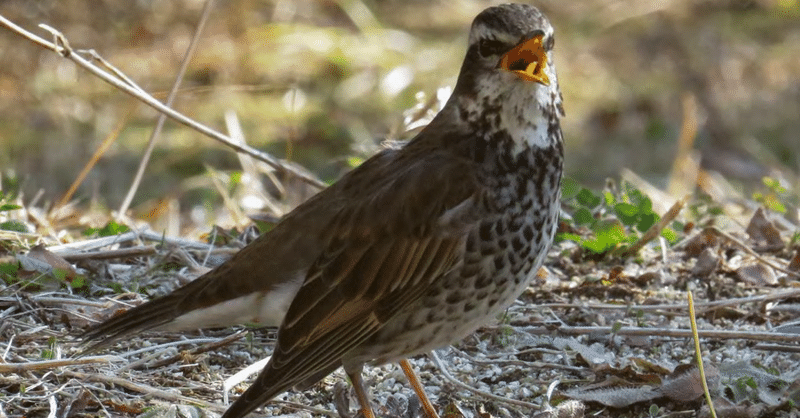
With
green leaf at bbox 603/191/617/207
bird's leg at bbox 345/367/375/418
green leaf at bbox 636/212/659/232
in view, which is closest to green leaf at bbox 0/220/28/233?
bird's leg at bbox 345/367/375/418

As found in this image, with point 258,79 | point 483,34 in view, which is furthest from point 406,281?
point 258,79

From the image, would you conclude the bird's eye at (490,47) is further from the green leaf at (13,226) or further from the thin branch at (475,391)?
the green leaf at (13,226)

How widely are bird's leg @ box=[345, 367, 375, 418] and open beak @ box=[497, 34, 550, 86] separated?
1.09m

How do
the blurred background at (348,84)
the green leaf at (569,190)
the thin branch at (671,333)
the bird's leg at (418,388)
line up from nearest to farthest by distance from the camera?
the bird's leg at (418,388) → the thin branch at (671,333) → the green leaf at (569,190) → the blurred background at (348,84)

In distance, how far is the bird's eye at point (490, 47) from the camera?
4188 mm

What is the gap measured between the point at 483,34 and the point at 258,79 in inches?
257

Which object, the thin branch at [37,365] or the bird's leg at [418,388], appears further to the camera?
the bird's leg at [418,388]

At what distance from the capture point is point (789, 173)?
8.85m

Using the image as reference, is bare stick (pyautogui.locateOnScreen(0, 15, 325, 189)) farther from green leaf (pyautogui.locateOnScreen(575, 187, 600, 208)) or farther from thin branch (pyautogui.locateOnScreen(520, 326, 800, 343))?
thin branch (pyautogui.locateOnScreen(520, 326, 800, 343))

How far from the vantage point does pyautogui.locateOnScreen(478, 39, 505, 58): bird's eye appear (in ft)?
13.7

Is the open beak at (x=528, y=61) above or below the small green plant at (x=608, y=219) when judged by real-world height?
below

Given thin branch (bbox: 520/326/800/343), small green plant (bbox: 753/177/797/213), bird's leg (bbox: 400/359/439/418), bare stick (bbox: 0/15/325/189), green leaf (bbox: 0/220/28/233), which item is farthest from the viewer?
small green plant (bbox: 753/177/797/213)

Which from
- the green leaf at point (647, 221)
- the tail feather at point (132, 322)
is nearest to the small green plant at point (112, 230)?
the tail feather at point (132, 322)

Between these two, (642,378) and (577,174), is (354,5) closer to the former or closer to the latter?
(577,174)
